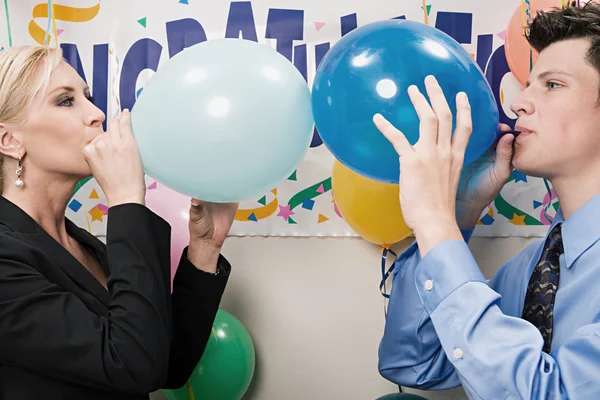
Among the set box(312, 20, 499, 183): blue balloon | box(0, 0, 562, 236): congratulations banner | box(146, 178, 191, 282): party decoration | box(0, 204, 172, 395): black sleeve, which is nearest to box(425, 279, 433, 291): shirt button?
box(312, 20, 499, 183): blue balloon

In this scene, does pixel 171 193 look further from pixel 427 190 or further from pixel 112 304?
pixel 427 190

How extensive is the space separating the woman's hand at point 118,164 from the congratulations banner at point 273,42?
0.91m

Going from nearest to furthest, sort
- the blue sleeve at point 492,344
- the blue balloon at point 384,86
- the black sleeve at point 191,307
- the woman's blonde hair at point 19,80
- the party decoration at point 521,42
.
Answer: the blue sleeve at point 492,344
the blue balloon at point 384,86
the woman's blonde hair at point 19,80
the black sleeve at point 191,307
the party decoration at point 521,42

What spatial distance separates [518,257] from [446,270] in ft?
1.64

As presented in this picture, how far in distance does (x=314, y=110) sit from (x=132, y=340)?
0.58 m

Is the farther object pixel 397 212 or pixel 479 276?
pixel 397 212

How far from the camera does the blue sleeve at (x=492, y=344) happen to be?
1070 millimetres

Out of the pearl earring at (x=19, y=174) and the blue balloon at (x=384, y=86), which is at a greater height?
the blue balloon at (x=384, y=86)

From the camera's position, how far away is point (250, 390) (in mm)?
2305

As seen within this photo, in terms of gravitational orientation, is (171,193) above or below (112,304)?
below

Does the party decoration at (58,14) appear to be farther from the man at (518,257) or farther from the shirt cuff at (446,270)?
the shirt cuff at (446,270)

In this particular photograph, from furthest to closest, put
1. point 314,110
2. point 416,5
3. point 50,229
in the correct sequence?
point 416,5 → point 50,229 → point 314,110

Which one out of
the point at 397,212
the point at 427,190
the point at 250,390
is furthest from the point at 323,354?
the point at 427,190

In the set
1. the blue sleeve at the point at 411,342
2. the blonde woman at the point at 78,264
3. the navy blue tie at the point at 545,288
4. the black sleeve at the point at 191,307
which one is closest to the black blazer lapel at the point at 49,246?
the blonde woman at the point at 78,264
